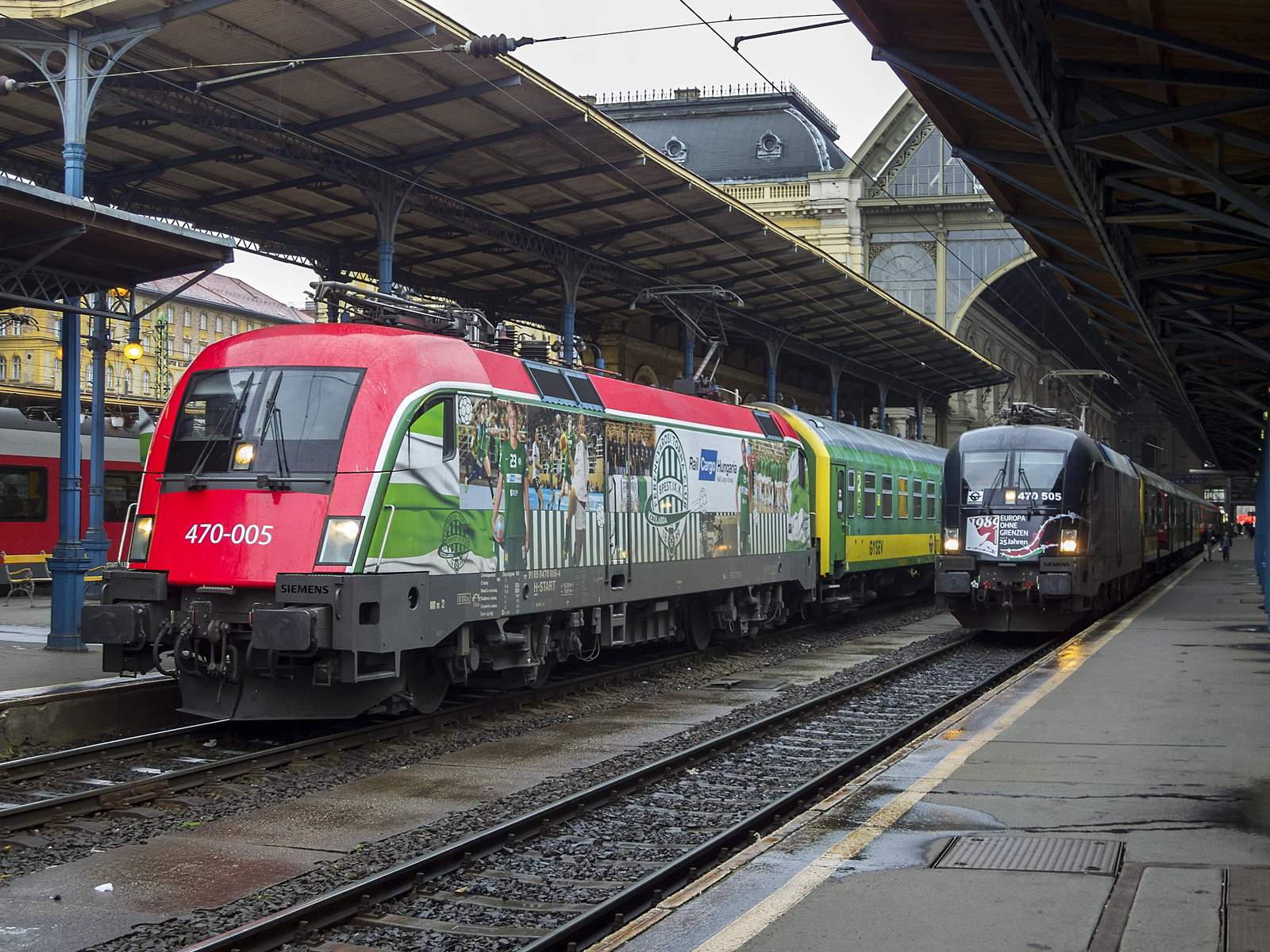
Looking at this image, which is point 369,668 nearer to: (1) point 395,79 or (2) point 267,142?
(1) point 395,79

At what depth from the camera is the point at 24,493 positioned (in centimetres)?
2594

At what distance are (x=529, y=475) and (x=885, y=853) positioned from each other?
6.30 metres

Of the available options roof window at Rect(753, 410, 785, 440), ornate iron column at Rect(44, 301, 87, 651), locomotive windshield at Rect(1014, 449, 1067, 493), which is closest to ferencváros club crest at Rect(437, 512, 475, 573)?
ornate iron column at Rect(44, 301, 87, 651)

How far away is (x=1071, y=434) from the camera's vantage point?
19.1m

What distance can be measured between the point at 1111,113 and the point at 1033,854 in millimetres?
5014

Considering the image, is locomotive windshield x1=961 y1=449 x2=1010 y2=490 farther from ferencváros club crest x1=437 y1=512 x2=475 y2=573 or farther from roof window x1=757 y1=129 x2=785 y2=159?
roof window x1=757 y1=129 x2=785 y2=159

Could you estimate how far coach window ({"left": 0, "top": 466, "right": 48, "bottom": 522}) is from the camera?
25.6 meters

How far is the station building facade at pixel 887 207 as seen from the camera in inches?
2114

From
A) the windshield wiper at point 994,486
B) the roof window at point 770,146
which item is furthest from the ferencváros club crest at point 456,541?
the roof window at point 770,146

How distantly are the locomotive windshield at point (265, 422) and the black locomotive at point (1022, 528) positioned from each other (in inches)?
425

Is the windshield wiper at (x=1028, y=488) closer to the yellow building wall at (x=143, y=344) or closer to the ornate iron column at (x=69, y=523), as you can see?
the ornate iron column at (x=69, y=523)

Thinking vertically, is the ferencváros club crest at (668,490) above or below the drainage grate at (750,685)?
above

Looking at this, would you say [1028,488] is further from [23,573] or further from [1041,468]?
[23,573]

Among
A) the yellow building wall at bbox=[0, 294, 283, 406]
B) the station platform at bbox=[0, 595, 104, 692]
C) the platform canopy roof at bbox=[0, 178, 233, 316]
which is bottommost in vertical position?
the station platform at bbox=[0, 595, 104, 692]
